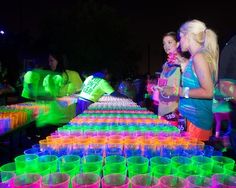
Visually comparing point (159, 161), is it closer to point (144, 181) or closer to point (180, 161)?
point (180, 161)

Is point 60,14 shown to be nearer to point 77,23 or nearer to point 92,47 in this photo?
point 77,23

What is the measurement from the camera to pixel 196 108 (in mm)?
2670

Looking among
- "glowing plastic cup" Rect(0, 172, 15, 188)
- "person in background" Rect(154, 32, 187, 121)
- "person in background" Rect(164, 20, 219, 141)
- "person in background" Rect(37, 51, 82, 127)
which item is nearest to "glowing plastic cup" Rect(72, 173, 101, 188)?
"glowing plastic cup" Rect(0, 172, 15, 188)

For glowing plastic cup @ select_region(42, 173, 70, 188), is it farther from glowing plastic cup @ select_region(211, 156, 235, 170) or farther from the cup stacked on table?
glowing plastic cup @ select_region(211, 156, 235, 170)

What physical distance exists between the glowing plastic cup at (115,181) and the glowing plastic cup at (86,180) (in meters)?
0.02

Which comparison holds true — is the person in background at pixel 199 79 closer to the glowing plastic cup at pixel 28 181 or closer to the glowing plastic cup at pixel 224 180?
the glowing plastic cup at pixel 224 180

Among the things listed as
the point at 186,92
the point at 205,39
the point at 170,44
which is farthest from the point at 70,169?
the point at 170,44

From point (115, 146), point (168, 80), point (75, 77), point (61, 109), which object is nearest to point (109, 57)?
point (75, 77)

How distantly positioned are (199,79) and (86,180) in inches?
70.1

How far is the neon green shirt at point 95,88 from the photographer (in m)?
5.07

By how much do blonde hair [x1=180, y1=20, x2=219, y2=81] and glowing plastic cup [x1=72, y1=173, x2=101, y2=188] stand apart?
1.87 meters

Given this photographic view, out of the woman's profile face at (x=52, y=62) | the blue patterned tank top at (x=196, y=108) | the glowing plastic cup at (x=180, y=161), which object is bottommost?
the glowing plastic cup at (x=180, y=161)

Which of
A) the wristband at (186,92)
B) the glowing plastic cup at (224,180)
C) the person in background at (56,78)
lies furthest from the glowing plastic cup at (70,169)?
the person in background at (56,78)

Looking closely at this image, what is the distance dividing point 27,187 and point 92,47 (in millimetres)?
19421
